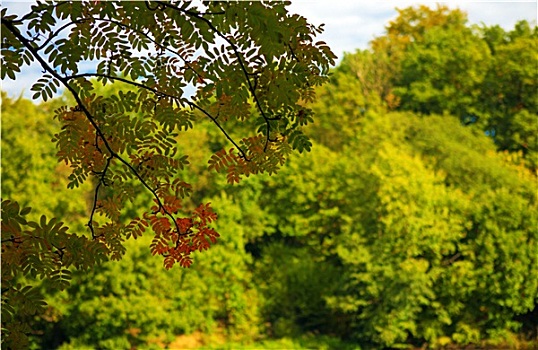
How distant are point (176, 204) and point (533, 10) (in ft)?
91.9

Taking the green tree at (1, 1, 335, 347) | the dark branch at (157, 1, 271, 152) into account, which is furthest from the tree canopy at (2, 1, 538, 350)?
the dark branch at (157, 1, 271, 152)

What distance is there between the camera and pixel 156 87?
14.0ft

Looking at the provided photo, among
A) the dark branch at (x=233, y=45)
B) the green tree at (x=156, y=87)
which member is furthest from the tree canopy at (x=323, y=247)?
the dark branch at (x=233, y=45)

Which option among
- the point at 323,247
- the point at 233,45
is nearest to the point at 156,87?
the point at 233,45

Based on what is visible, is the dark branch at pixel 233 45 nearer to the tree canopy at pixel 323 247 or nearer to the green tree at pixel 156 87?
the green tree at pixel 156 87

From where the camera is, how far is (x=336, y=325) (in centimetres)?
2350

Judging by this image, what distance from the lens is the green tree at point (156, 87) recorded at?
12.3 feet

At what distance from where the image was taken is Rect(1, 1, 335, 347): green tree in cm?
376

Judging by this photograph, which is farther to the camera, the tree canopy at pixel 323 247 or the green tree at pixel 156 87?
the tree canopy at pixel 323 247

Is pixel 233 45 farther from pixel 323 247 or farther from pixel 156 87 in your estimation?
pixel 323 247

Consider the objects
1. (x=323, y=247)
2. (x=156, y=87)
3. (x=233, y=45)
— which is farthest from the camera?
(x=323, y=247)

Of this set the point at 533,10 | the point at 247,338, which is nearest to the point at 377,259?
the point at 247,338

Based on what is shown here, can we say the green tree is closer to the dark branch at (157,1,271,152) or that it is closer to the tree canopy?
the dark branch at (157,1,271,152)

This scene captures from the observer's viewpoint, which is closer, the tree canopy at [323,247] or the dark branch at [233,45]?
the dark branch at [233,45]
